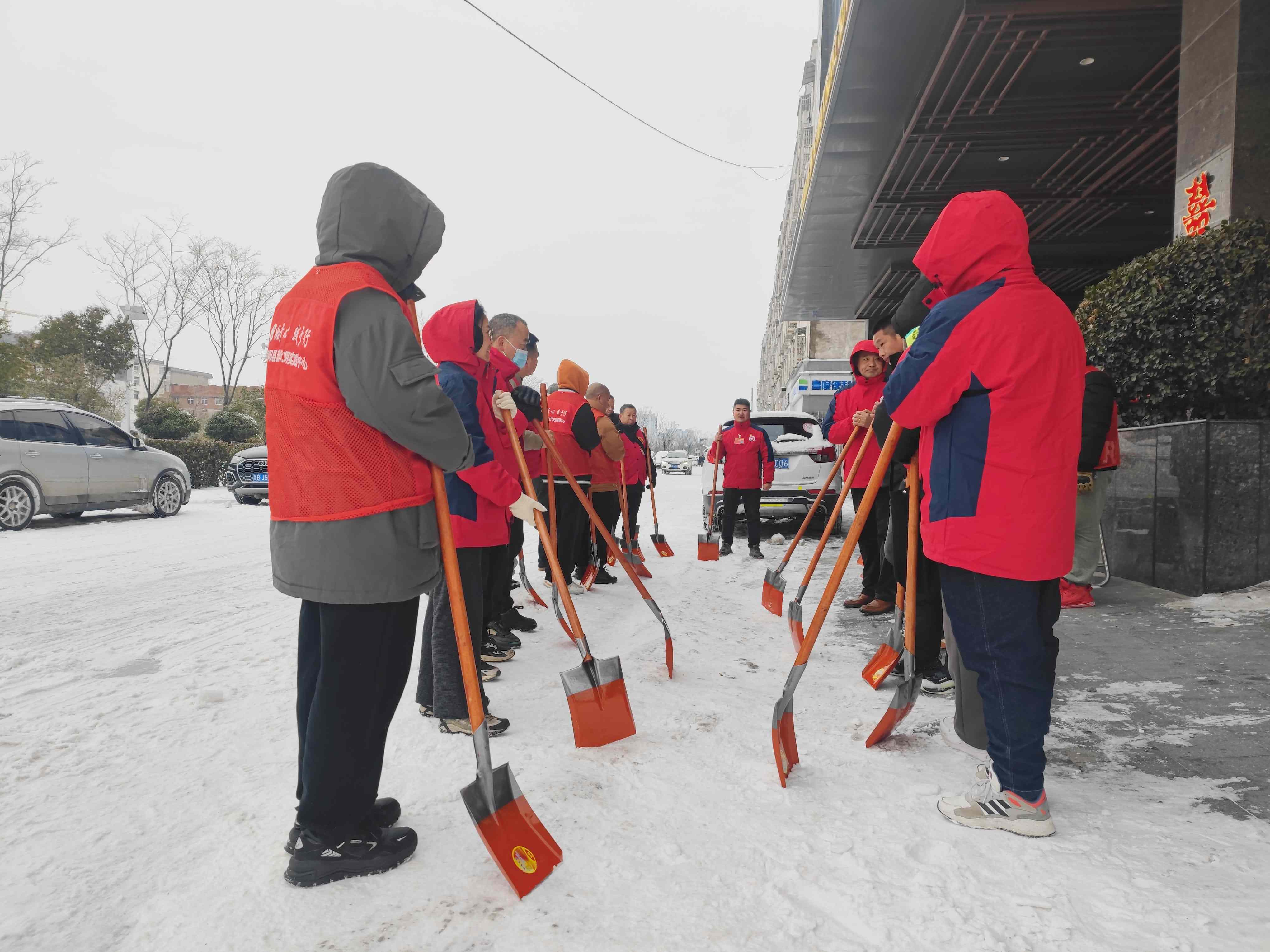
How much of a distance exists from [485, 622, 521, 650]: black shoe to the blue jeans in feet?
8.83

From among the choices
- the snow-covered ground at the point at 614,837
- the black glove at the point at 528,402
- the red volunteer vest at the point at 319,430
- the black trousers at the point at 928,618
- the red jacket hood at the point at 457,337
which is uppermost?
the red jacket hood at the point at 457,337

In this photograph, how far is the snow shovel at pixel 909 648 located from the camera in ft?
9.25

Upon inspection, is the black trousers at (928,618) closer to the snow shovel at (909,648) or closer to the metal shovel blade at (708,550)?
the snow shovel at (909,648)

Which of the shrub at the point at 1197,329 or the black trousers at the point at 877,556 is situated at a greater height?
the shrub at the point at 1197,329

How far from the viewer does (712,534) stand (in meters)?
8.76

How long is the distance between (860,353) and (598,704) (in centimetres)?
347

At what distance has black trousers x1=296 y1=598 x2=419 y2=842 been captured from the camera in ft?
6.44

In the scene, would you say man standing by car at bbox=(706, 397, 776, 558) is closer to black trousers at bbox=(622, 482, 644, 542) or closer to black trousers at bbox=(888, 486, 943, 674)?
black trousers at bbox=(622, 482, 644, 542)

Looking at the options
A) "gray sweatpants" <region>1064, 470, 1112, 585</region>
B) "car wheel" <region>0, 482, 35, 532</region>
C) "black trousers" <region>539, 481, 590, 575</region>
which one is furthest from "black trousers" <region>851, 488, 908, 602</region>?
"car wheel" <region>0, 482, 35, 532</region>

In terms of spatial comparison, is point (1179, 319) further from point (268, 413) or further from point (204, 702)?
point (204, 702)

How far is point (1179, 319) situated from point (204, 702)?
6292 mm

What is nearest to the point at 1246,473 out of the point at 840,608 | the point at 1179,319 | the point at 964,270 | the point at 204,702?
the point at 1179,319

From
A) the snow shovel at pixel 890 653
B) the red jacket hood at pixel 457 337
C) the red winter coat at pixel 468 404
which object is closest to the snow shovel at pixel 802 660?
the snow shovel at pixel 890 653

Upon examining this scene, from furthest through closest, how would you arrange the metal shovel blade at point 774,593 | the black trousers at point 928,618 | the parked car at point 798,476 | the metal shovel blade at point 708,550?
1. the parked car at point 798,476
2. the metal shovel blade at point 708,550
3. the metal shovel blade at point 774,593
4. the black trousers at point 928,618
